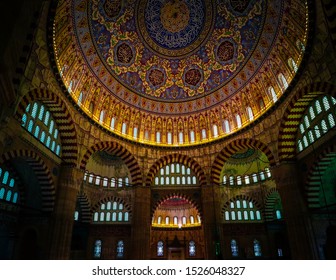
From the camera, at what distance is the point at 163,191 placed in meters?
21.5

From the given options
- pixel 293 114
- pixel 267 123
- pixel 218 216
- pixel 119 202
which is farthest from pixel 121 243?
pixel 293 114

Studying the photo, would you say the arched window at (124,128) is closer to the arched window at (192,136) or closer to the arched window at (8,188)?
the arched window at (192,136)

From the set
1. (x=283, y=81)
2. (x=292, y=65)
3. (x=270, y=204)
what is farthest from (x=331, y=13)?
(x=270, y=204)

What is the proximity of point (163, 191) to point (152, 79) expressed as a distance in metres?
10.0

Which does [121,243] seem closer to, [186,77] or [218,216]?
[218,216]

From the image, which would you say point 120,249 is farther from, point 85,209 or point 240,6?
point 240,6

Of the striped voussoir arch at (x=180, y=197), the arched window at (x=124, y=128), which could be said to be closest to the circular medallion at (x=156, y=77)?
the arched window at (x=124, y=128)

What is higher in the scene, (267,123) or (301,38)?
(301,38)

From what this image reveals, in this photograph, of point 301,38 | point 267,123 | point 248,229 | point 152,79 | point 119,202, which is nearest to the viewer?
point 301,38

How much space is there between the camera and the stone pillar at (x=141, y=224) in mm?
17562

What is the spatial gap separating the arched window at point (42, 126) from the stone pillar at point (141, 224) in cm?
720

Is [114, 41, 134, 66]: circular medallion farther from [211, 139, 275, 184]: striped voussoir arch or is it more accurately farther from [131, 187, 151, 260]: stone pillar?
[211, 139, 275, 184]: striped voussoir arch

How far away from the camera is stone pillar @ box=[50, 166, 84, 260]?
1352 centimetres

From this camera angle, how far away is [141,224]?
1827 cm
